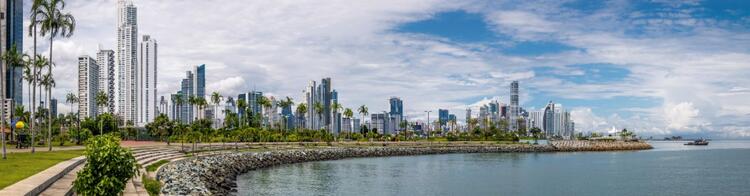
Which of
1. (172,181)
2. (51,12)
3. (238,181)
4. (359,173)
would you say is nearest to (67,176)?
(172,181)

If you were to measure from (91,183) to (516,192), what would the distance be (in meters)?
42.8

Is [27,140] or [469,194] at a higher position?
[27,140]

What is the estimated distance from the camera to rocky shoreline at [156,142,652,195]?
42122mm

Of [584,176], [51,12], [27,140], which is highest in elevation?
[51,12]

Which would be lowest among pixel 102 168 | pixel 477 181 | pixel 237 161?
pixel 477 181

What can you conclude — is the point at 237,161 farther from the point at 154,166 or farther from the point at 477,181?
the point at 477,181

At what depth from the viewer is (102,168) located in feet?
65.3

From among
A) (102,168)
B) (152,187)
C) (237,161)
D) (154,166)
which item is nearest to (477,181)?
(237,161)

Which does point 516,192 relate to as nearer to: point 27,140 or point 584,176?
point 584,176

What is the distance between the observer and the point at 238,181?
6016 cm

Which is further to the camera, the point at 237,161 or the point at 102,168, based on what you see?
the point at 237,161

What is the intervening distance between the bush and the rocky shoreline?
1505 cm

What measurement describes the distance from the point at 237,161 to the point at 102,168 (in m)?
54.7

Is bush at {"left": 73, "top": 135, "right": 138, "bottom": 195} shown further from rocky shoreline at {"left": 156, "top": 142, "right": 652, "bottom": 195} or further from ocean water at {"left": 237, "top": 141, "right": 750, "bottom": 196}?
ocean water at {"left": 237, "top": 141, "right": 750, "bottom": 196}
